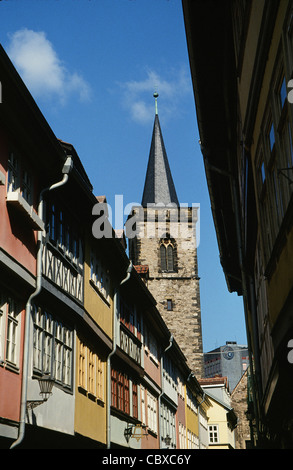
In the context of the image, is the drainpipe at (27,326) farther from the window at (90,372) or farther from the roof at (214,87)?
the window at (90,372)

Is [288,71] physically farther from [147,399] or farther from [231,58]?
[147,399]

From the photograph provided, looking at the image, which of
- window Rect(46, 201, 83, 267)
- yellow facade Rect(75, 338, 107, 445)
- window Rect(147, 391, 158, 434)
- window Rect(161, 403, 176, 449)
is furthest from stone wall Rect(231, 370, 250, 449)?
window Rect(46, 201, 83, 267)

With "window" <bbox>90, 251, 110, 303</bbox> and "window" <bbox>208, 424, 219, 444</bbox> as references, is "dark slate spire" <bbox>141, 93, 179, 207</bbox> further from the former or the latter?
"window" <bbox>90, 251, 110, 303</bbox>

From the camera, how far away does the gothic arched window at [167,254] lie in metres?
69.1

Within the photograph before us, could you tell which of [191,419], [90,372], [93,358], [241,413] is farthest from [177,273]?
[90,372]

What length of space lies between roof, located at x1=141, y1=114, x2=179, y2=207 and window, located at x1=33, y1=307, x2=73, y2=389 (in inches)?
2351

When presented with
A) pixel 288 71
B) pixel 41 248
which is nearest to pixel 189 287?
pixel 41 248

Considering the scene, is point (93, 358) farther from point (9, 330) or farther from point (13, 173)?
point (13, 173)

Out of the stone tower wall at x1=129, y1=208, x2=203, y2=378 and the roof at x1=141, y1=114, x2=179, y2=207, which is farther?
the roof at x1=141, y1=114, x2=179, y2=207

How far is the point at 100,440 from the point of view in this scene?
15695mm

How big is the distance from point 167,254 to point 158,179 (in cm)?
957

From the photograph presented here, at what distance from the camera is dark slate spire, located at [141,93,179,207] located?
243ft

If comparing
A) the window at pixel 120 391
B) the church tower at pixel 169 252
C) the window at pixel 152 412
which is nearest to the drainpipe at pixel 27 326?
the window at pixel 120 391

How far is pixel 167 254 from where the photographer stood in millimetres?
69812
